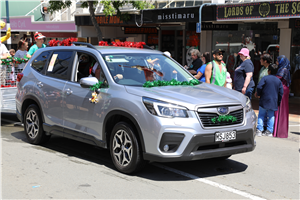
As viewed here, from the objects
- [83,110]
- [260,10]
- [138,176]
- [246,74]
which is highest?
[260,10]

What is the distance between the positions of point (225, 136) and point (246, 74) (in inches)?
167

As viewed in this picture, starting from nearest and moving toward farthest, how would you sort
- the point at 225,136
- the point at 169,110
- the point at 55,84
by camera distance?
the point at 169,110, the point at 225,136, the point at 55,84

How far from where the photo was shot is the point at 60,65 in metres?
6.87

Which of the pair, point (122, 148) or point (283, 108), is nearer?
point (122, 148)

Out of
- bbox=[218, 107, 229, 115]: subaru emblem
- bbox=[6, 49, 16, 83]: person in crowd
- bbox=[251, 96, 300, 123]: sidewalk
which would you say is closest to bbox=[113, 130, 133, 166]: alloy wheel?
bbox=[218, 107, 229, 115]: subaru emblem

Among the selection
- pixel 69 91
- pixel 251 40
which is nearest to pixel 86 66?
pixel 69 91

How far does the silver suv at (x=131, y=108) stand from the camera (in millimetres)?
5023

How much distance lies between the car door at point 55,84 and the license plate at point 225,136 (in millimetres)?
2738

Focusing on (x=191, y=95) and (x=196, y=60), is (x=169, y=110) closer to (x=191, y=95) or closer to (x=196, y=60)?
(x=191, y=95)

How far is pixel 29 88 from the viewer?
7.30 m

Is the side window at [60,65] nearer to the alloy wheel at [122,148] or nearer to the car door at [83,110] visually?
the car door at [83,110]

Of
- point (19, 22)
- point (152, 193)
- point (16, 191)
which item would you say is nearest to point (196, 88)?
point (152, 193)

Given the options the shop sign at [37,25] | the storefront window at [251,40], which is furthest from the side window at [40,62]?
the shop sign at [37,25]

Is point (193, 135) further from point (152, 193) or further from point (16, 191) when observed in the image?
point (16, 191)
